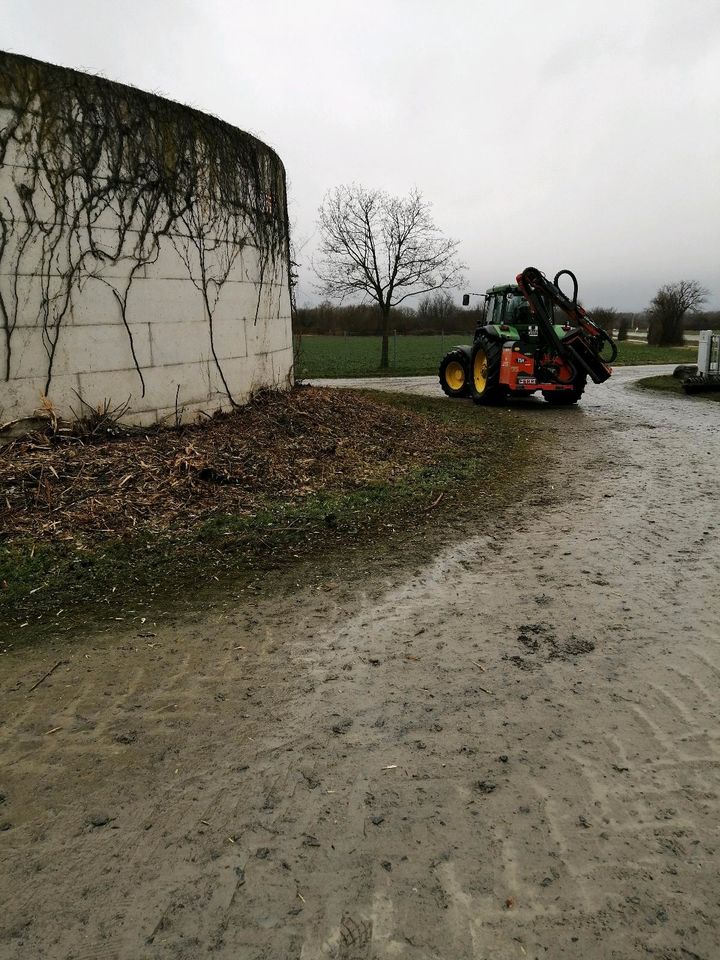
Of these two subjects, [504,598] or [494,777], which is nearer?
[494,777]

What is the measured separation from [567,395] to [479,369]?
194 cm

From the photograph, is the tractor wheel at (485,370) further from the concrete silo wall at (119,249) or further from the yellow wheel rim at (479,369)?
the concrete silo wall at (119,249)

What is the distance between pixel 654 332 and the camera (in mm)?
50344

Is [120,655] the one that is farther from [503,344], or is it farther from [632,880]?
[503,344]

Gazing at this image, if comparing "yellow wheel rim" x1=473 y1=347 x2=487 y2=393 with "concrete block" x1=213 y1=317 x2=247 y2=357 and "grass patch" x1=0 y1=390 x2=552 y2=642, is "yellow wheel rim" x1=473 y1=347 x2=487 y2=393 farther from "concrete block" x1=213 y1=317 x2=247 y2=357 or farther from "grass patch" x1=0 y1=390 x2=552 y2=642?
"concrete block" x1=213 y1=317 x2=247 y2=357

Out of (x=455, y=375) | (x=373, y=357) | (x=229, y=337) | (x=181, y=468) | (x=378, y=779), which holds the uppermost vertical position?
(x=229, y=337)

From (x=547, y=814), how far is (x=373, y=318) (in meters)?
44.5

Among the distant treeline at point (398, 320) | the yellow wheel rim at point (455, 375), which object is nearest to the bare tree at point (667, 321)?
the distant treeline at point (398, 320)

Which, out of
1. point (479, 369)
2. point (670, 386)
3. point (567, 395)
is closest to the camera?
point (567, 395)

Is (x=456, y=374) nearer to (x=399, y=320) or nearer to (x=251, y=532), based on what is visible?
(x=251, y=532)

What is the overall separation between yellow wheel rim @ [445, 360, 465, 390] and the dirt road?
36.9ft

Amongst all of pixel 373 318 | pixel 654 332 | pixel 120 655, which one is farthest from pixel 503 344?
pixel 654 332

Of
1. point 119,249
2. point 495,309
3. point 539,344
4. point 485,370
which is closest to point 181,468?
point 119,249

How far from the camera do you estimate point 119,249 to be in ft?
21.1
